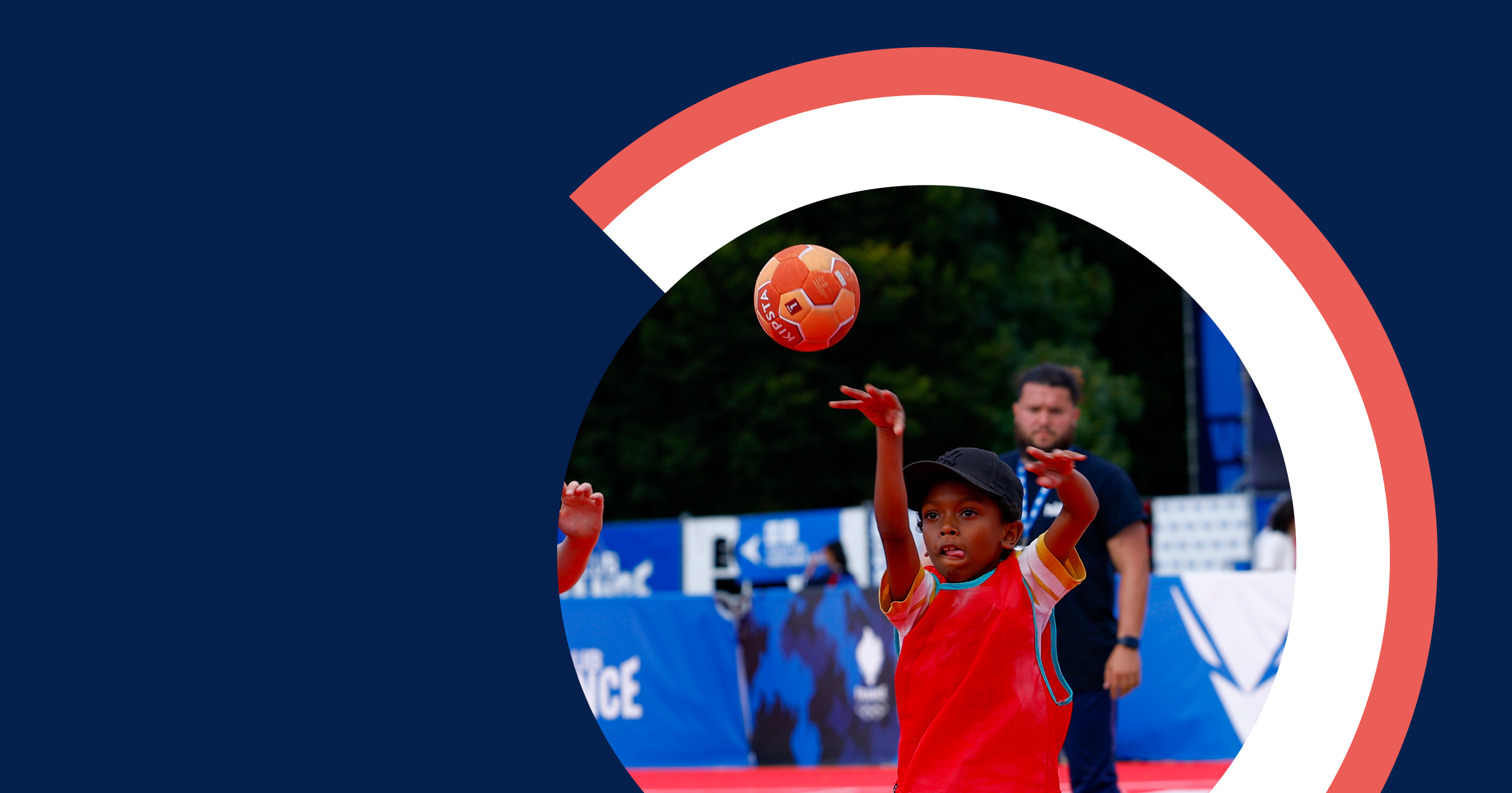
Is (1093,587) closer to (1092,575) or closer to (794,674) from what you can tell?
(1092,575)

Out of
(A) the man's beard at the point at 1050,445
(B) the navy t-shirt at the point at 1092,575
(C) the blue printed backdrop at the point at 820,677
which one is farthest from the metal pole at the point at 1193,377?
(B) the navy t-shirt at the point at 1092,575

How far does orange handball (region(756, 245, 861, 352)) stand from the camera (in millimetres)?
5312

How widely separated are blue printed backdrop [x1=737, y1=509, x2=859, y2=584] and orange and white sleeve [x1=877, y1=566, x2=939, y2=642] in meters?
11.8

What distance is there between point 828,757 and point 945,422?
16.5 meters

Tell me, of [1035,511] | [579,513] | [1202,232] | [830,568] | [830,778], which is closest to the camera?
[579,513]

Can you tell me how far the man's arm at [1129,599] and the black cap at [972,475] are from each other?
1.36 meters

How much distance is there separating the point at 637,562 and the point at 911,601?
14.1 metres

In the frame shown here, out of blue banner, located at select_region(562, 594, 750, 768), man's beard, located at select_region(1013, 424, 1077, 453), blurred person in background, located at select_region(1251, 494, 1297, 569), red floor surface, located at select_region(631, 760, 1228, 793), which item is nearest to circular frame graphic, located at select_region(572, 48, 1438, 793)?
man's beard, located at select_region(1013, 424, 1077, 453)

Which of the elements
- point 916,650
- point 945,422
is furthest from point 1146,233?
point 945,422

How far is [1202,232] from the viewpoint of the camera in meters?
5.16

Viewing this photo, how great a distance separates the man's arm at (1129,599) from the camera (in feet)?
17.7

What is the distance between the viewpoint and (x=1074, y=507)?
4176 mm

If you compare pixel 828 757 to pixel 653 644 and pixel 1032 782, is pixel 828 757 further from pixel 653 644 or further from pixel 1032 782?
pixel 1032 782

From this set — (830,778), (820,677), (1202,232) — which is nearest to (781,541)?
(820,677)
